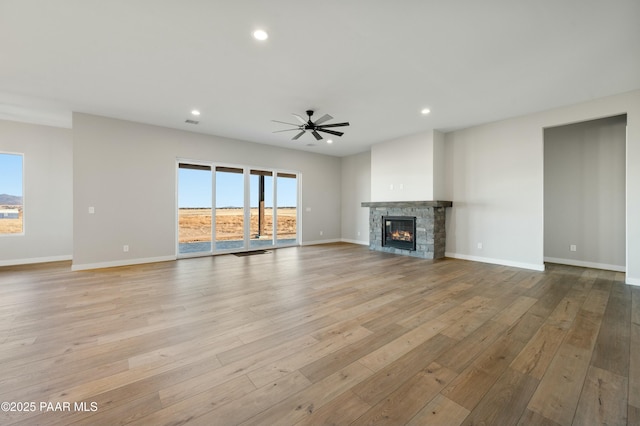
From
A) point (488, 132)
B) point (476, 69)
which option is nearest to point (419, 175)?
point (488, 132)

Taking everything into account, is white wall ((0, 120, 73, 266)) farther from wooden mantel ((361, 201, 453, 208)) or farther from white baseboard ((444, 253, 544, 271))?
white baseboard ((444, 253, 544, 271))

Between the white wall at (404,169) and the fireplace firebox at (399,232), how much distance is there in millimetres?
519

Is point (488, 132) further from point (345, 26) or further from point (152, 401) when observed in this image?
point (152, 401)

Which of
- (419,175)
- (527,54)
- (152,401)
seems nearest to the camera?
(152,401)

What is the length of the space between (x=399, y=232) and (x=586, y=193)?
11.7 feet

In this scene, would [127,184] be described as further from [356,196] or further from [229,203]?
[356,196]

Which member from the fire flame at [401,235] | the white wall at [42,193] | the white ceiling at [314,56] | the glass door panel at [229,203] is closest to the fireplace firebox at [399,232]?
the fire flame at [401,235]

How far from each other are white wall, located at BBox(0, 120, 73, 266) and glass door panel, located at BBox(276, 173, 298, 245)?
15.5 feet

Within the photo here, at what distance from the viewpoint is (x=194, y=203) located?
6.21m

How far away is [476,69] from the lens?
3293 mm

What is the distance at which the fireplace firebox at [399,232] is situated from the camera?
616cm

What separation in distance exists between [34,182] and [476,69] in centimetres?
834

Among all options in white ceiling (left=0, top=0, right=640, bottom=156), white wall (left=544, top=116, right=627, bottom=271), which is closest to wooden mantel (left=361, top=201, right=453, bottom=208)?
white ceiling (left=0, top=0, right=640, bottom=156)

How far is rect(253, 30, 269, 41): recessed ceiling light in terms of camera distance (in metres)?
2.58
